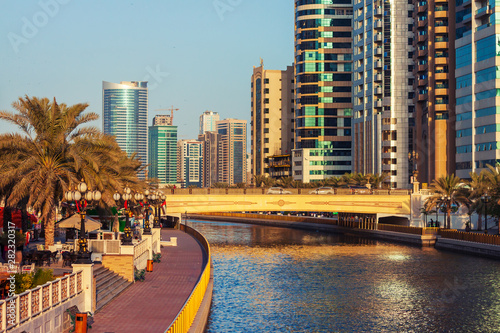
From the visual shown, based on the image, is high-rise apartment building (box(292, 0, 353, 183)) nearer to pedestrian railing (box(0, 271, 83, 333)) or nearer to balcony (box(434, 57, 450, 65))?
balcony (box(434, 57, 450, 65))

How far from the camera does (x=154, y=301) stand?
32.2 meters

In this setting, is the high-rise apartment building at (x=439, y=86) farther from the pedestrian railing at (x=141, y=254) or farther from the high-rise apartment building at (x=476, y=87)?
the pedestrian railing at (x=141, y=254)

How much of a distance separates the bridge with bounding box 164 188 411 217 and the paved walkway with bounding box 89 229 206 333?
125 feet

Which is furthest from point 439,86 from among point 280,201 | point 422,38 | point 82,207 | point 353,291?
point 82,207

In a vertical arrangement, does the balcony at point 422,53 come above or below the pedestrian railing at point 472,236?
above

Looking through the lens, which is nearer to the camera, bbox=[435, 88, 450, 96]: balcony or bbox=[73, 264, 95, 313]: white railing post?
bbox=[73, 264, 95, 313]: white railing post

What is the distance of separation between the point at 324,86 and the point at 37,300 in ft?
518

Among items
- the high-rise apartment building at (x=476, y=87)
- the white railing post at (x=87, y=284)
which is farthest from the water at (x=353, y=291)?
the high-rise apartment building at (x=476, y=87)

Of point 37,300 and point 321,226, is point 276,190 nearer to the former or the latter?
point 321,226

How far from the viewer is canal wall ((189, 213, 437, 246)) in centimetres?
7896

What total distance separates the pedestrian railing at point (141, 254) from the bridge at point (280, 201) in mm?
41533

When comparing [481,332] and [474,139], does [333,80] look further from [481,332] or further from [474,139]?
[481,332]

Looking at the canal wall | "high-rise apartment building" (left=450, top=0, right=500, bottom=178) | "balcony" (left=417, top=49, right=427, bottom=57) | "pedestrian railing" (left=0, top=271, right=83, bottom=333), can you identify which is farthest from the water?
"balcony" (left=417, top=49, right=427, bottom=57)

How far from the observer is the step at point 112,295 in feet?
98.9
